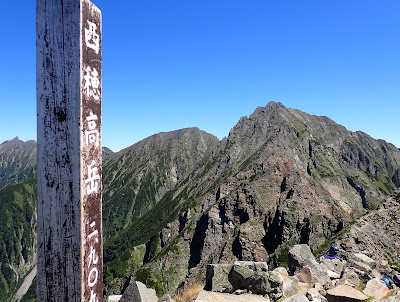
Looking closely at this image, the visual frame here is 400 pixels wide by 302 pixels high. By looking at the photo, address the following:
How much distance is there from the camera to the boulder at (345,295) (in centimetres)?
1073

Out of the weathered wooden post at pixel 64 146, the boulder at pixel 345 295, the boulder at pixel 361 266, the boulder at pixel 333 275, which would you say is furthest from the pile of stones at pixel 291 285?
the weathered wooden post at pixel 64 146

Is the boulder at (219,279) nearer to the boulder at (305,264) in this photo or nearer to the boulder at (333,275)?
the boulder at (305,264)

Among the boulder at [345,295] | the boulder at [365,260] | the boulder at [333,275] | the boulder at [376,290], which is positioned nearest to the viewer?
the boulder at [345,295]

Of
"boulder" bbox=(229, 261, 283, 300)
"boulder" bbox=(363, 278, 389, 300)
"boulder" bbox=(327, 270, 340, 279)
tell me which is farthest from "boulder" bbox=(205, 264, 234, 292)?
"boulder" bbox=(327, 270, 340, 279)

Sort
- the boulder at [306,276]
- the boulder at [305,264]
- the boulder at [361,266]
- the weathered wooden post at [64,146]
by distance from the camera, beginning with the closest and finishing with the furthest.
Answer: the weathered wooden post at [64,146] → the boulder at [306,276] → the boulder at [305,264] → the boulder at [361,266]

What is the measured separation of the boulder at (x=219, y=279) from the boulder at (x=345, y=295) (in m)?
4.11

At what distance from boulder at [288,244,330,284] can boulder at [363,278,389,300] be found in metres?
2.08

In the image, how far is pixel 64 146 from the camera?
10.8 ft

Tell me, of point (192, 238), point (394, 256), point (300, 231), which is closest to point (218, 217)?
point (192, 238)

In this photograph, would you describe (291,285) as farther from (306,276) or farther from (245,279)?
(245,279)

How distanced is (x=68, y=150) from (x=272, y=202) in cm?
7513

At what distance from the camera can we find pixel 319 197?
70.6 m

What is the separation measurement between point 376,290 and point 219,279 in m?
7.20

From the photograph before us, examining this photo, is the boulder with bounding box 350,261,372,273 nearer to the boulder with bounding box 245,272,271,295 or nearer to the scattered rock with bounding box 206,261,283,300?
the scattered rock with bounding box 206,261,283,300
